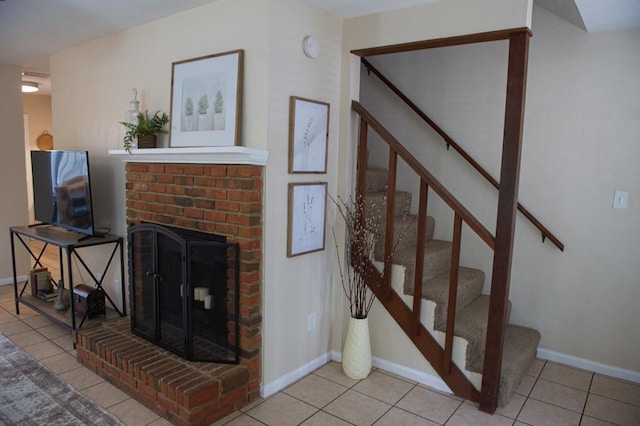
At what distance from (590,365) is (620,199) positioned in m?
1.13

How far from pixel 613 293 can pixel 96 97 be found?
4090mm

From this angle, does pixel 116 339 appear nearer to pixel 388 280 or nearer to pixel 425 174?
pixel 388 280

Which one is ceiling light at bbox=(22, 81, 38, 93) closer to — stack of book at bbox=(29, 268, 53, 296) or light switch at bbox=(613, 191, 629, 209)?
stack of book at bbox=(29, 268, 53, 296)

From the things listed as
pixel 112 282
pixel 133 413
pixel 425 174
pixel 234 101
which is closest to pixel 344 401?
pixel 133 413

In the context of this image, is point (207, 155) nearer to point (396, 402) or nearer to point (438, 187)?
point (438, 187)

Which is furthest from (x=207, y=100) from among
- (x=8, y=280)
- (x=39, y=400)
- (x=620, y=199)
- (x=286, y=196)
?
(x=8, y=280)

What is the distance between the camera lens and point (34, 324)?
3488 millimetres

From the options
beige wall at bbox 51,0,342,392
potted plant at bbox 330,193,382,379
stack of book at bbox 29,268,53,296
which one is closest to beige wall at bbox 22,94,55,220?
stack of book at bbox 29,268,53,296

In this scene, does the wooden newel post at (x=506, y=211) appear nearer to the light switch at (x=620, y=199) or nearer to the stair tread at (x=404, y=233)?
the stair tread at (x=404, y=233)

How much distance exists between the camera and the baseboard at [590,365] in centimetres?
282

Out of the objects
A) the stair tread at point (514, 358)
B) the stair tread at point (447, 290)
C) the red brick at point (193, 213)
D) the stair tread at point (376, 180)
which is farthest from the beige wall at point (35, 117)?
the stair tread at point (514, 358)

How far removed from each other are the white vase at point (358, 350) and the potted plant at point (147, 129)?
1.77 m

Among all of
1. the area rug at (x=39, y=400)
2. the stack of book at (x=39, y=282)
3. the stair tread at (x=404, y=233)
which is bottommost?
the area rug at (x=39, y=400)

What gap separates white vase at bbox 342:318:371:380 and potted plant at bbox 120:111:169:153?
177 cm
